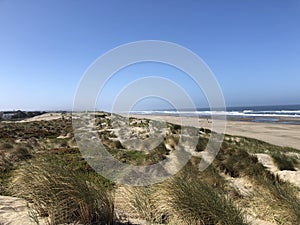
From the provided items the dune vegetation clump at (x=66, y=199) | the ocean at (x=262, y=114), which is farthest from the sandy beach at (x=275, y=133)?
the dune vegetation clump at (x=66, y=199)

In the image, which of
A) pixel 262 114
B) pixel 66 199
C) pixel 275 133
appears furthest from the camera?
pixel 262 114

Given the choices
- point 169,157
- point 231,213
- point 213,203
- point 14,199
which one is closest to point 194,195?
point 213,203

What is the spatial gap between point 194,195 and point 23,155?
35.2 feet

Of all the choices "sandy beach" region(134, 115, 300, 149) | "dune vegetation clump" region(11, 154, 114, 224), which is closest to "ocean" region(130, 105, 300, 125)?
"sandy beach" region(134, 115, 300, 149)

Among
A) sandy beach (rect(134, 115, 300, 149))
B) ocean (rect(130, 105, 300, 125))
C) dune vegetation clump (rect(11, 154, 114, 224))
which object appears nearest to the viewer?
dune vegetation clump (rect(11, 154, 114, 224))

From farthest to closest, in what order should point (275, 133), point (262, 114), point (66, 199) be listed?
point (262, 114) < point (275, 133) < point (66, 199)

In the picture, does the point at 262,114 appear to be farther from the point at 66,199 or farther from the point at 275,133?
the point at 66,199

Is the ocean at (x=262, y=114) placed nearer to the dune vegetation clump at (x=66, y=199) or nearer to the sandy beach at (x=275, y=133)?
the sandy beach at (x=275, y=133)

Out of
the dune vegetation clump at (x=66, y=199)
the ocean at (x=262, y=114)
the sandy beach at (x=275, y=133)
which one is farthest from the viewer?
the ocean at (x=262, y=114)

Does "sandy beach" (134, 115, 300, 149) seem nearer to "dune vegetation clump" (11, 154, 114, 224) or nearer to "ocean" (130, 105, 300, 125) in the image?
"ocean" (130, 105, 300, 125)

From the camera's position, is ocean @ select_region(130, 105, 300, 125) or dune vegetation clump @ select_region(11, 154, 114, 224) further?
ocean @ select_region(130, 105, 300, 125)

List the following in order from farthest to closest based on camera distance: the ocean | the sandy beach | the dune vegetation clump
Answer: the ocean < the sandy beach < the dune vegetation clump

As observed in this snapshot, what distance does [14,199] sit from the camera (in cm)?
628

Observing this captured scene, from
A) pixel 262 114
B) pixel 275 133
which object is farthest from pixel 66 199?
pixel 262 114
